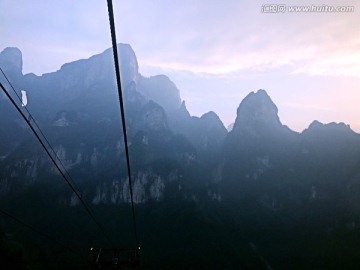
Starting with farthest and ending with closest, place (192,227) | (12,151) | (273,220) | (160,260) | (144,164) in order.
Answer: (12,151)
(144,164)
(273,220)
(192,227)
(160,260)

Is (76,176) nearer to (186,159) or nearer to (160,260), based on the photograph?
(186,159)

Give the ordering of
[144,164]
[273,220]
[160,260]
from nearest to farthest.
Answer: [160,260]
[273,220]
[144,164]

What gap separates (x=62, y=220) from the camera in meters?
134

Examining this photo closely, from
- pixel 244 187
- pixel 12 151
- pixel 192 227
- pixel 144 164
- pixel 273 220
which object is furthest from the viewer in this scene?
pixel 12 151

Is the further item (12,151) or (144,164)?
(12,151)

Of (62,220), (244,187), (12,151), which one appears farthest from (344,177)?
(12,151)

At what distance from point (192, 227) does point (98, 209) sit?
40.2 meters

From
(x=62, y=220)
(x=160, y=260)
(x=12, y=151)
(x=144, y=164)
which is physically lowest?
(x=160, y=260)

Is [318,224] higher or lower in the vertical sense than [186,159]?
lower

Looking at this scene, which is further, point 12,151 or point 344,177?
point 12,151

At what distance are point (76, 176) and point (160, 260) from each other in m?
75.8

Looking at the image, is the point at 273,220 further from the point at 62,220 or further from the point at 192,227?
the point at 62,220

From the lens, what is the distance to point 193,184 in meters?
170

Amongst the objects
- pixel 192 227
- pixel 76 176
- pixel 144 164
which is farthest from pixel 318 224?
pixel 76 176
